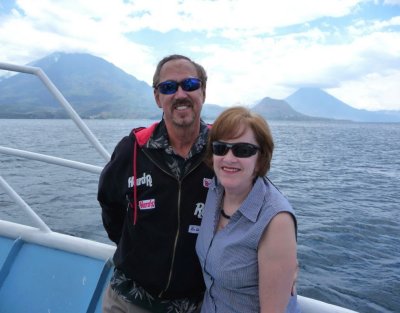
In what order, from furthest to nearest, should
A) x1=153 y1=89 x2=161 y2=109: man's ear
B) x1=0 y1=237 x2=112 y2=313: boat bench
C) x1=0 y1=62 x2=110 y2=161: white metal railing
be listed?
x1=0 y1=237 x2=112 y2=313: boat bench < x1=0 y1=62 x2=110 y2=161: white metal railing < x1=153 y1=89 x2=161 y2=109: man's ear

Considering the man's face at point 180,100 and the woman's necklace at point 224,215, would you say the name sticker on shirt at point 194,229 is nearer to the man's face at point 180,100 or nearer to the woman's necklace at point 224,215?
the woman's necklace at point 224,215

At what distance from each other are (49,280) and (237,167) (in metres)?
1.94

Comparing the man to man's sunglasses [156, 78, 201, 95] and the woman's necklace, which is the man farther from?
the woman's necklace

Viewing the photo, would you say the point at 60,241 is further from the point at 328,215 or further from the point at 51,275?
the point at 328,215

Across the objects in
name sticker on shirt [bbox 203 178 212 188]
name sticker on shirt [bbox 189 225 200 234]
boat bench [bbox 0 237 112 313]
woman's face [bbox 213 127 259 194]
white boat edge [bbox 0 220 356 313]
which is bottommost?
boat bench [bbox 0 237 112 313]

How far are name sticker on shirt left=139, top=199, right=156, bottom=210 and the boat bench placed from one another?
3.13ft

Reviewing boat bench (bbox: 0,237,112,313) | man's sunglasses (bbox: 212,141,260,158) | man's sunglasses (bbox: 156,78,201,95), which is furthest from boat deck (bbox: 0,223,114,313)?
man's sunglasses (bbox: 212,141,260,158)

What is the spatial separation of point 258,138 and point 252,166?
0.12 metres

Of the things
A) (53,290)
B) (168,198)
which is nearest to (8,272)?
(53,290)

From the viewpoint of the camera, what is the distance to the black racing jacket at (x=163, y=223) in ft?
5.90

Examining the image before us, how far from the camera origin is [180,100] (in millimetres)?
1817

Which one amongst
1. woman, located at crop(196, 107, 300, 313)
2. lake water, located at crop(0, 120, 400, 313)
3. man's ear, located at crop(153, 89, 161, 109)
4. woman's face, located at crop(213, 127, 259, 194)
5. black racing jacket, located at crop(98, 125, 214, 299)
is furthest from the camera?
lake water, located at crop(0, 120, 400, 313)

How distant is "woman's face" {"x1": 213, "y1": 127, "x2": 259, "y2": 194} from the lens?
1.55 m

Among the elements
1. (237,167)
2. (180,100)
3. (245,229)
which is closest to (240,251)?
(245,229)
